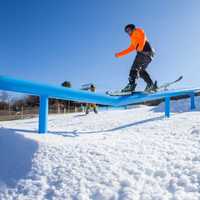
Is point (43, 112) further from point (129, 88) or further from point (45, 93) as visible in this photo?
point (129, 88)

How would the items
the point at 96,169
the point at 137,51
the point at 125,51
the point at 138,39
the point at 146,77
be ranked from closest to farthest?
the point at 96,169
the point at 138,39
the point at 137,51
the point at 125,51
the point at 146,77

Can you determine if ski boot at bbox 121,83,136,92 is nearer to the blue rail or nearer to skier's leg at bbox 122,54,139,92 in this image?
skier's leg at bbox 122,54,139,92

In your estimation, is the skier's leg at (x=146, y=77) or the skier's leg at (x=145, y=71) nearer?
the skier's leg at (x=145, y=71)

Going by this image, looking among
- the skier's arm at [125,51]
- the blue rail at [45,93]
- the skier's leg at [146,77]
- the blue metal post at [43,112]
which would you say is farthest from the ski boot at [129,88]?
the blue metal post at [43,112]

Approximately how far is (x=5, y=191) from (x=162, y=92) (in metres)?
5.51

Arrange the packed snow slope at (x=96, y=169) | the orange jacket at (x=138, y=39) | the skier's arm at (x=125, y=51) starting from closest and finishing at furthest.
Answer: the packed snow slope at (x=96, y=169) → the orange jacket at (x=138, y=39) → the skier's arm at (x=125, y=51)

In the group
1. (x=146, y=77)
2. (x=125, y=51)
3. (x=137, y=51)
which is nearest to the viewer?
(x=137, y=51)

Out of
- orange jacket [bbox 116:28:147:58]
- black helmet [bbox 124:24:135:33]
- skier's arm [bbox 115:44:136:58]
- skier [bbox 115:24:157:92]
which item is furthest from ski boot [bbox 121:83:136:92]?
black helmet [bbox 124:24:135:33]

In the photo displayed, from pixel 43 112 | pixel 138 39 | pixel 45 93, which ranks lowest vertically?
pixel 43 112

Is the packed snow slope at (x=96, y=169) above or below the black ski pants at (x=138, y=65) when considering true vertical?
below

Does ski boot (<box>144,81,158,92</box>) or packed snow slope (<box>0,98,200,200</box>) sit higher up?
ski boot (<box>144,81,158,92</box>)

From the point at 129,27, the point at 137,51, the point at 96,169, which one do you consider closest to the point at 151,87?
the point at 137,51

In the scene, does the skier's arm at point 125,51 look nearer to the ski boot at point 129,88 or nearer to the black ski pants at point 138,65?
the black ski pants at point 138,65

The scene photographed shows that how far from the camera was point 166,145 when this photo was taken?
3146mm
